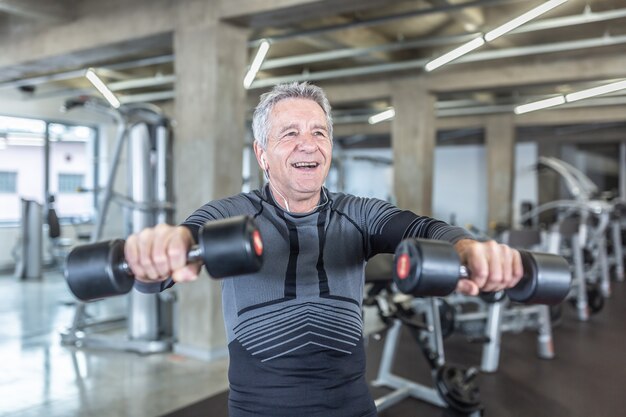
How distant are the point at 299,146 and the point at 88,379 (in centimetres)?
269

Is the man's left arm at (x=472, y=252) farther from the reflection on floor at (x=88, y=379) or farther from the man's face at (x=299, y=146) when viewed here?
the reflection on floor at (x=88, y=379)

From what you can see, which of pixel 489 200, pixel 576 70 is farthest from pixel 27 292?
pixel 489 200

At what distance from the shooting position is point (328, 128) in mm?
1185

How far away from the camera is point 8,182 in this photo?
26.8 ft

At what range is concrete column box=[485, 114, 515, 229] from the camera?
32.1 ft

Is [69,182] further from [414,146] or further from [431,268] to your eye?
[431,268]

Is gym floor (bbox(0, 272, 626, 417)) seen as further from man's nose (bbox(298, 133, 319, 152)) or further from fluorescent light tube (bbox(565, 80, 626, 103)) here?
fluorescent light tube (bbox(565, 80, 626, 103))

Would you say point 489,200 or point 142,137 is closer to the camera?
point 142,137

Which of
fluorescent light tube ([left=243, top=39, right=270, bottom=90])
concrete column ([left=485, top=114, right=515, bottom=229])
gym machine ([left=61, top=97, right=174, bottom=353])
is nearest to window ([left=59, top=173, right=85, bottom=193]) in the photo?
fluorescent light tube ([left=243, top=39, right=270, bottom=90])

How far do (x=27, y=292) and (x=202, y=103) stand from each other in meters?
3.90

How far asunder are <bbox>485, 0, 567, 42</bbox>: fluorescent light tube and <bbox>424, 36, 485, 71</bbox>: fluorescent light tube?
15cm

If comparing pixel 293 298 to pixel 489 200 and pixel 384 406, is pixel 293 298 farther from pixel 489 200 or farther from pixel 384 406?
pixel 489 200

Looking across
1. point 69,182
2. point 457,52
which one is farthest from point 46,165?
point 457,52

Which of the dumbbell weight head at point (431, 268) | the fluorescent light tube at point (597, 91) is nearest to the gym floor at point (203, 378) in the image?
the dumbbell weight head at point (431, 268)
